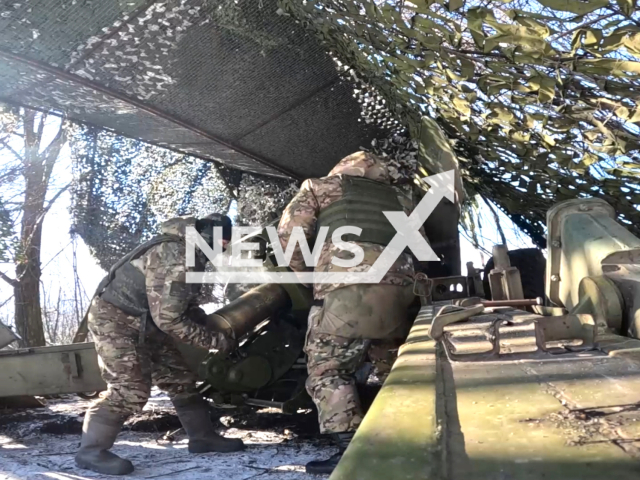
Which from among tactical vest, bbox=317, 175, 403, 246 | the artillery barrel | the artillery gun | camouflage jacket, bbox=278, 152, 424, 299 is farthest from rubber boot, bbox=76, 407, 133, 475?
the artillery gun

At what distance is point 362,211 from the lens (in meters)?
3.35

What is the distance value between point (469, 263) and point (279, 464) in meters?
1.61

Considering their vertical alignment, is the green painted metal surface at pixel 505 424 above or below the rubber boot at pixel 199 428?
above

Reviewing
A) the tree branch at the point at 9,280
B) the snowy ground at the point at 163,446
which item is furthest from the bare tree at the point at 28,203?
the snowy ground at the point at 163,446

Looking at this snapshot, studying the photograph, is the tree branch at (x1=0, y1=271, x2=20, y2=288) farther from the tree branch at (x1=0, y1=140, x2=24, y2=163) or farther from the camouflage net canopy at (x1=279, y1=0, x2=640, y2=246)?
the camouflage net canopy at (x1=279, y1=0, x2=640, y2=246)

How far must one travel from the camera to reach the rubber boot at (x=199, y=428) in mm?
3789

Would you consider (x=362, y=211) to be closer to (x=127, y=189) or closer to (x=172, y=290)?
(x=172, y=290)

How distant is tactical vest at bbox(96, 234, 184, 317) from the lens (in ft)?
12.1

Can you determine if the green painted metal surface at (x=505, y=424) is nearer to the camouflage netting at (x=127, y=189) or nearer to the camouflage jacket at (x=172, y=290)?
the camouflage jacket at (x=172, y=290)

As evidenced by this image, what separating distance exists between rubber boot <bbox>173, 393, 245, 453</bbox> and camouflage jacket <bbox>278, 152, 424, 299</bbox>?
3.70ft

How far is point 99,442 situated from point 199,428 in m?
0.62

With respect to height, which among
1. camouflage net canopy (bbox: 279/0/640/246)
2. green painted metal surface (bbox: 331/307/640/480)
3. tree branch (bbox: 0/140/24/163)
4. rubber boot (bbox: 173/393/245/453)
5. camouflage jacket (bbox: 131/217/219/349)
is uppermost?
tree branch (bbox: 0/140/24/163)

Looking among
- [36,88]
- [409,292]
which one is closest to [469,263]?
[409,292]

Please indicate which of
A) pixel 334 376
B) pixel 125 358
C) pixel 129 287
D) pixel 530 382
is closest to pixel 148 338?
pixel 125 358
